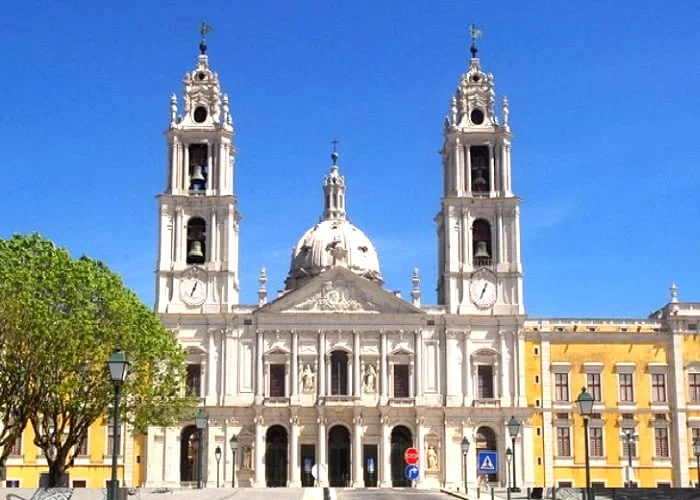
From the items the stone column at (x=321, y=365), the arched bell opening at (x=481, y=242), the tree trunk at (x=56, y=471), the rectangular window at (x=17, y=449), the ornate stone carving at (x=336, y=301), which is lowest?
the tree trunk at (x=56, y=471)

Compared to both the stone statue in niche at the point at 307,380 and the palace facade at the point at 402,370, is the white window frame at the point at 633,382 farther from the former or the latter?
the stone statue in niche at the point at 307,380

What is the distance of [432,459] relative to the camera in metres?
73.6

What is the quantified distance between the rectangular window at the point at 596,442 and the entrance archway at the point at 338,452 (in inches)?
587

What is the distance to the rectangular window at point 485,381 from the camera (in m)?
74.6

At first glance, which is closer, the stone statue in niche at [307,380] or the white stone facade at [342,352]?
the white stone facade at [342,352]

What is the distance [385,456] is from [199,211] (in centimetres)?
1903

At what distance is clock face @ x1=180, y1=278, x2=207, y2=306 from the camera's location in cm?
7500

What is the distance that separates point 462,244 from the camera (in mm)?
76125

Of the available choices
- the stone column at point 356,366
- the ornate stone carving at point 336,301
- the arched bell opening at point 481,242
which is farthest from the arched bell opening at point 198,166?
the arched bell opening at point 481,242

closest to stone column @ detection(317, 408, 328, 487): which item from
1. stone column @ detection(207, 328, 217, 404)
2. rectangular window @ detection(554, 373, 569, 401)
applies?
stone column @ detection(207, 328, 217, 404)

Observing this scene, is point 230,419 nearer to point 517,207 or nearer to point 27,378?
point 517,207

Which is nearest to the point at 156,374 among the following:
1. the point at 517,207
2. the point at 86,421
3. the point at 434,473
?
the point at 86,421

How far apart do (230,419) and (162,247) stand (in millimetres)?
11423

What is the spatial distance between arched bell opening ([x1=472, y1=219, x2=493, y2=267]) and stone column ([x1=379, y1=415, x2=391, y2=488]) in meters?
11.6
